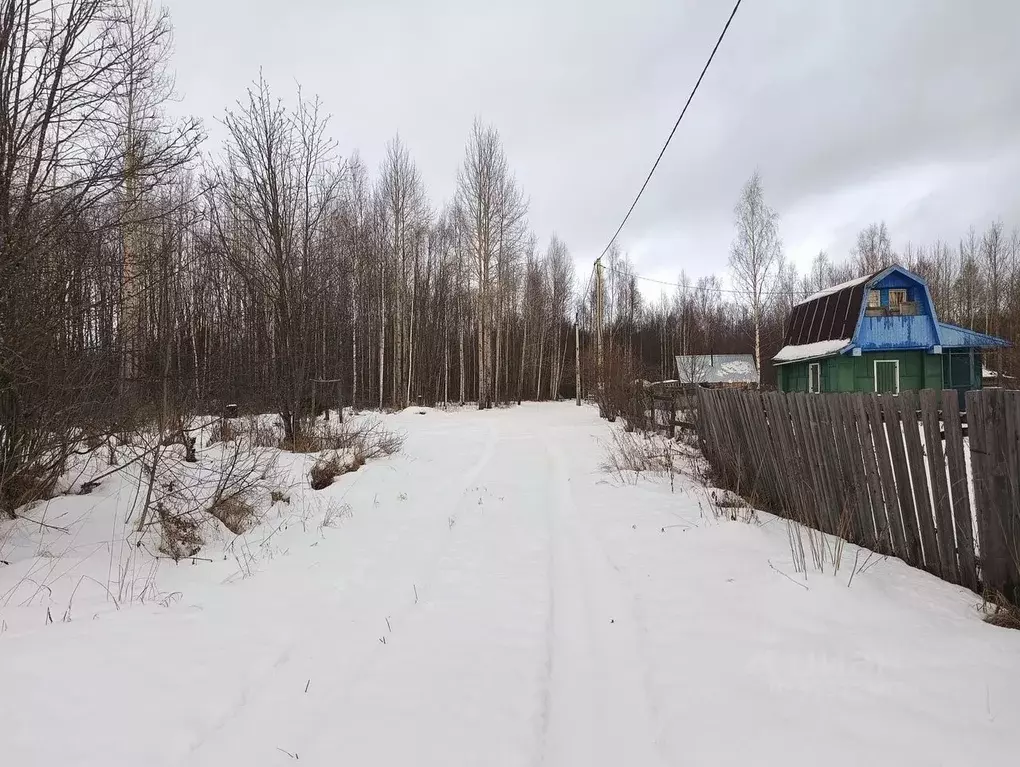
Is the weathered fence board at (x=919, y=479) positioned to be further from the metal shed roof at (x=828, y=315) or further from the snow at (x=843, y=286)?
the snow at (x=843, y=286)

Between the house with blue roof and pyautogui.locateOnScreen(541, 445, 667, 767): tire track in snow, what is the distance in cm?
2120

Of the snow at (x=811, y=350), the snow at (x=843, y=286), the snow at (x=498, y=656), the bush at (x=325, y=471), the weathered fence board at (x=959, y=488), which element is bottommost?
the snow at (x=498, y=656)

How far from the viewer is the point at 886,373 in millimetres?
21594

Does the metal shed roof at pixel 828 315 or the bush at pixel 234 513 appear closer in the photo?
the bush at pixel 234 513

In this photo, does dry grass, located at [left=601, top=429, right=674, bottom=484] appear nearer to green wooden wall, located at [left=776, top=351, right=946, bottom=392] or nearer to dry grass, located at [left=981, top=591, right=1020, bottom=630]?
dry grass, located at [left=981, top=591, right=1020, bottom=630]

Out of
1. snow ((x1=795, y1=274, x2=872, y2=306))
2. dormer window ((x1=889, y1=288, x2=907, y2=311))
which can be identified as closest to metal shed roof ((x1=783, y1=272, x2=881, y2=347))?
snow ((x1=795, y1=274, x2=872, y2=306))

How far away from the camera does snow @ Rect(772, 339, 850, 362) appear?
20875 mm

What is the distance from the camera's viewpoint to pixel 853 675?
2.69m

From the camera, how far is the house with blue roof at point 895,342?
68.1 ft

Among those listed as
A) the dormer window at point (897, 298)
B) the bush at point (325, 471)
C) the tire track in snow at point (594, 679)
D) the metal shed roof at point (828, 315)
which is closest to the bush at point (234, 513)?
the bush at point (325, 471)

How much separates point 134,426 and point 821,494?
7.15m

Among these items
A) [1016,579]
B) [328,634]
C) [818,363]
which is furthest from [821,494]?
[818,363]

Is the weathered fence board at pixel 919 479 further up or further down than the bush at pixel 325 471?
further up

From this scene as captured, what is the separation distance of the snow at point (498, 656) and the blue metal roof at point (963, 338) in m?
21.7
